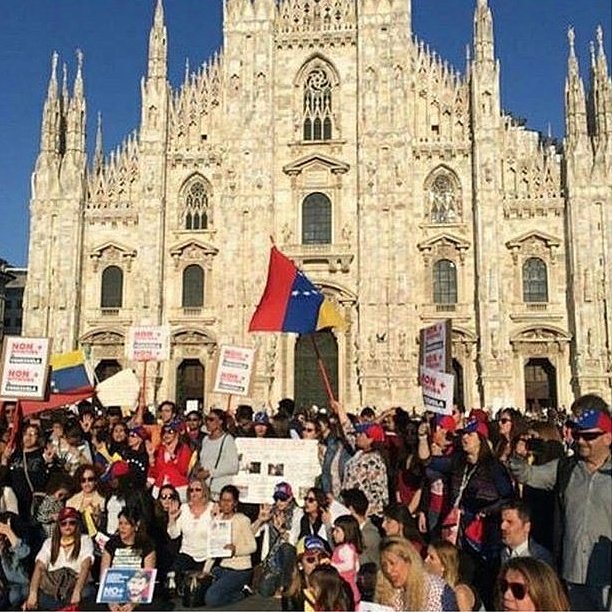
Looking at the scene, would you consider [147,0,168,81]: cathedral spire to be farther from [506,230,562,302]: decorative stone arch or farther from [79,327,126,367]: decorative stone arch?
[506,230,562,302]: decorative stone arch

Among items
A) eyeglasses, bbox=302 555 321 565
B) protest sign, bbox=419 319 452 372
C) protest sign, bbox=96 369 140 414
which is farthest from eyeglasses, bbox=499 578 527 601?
protest sign, bbox=96 369 140 414

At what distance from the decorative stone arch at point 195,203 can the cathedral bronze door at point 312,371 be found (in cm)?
639

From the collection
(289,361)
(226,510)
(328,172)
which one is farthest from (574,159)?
(226,510)

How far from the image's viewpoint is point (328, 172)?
32312 mm

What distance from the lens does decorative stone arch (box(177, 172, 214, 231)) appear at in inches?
1292

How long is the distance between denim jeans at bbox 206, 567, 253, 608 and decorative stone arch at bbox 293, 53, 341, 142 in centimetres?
2588

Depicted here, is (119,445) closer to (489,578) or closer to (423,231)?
(489,578)

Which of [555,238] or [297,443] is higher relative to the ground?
[555,238]

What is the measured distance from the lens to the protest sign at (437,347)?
10430 mm

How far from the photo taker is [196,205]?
33125 mm

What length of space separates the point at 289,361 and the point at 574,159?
44.7 ft

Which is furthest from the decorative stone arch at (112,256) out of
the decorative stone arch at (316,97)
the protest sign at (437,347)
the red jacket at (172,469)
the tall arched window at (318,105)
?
the red jacket at (172,469)

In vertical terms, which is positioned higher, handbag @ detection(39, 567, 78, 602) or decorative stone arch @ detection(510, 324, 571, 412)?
decorative stone arch @ detection(510, 324, 571, 412)

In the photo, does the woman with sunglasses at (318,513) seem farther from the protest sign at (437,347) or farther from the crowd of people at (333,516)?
the protest sign at (437,347)
